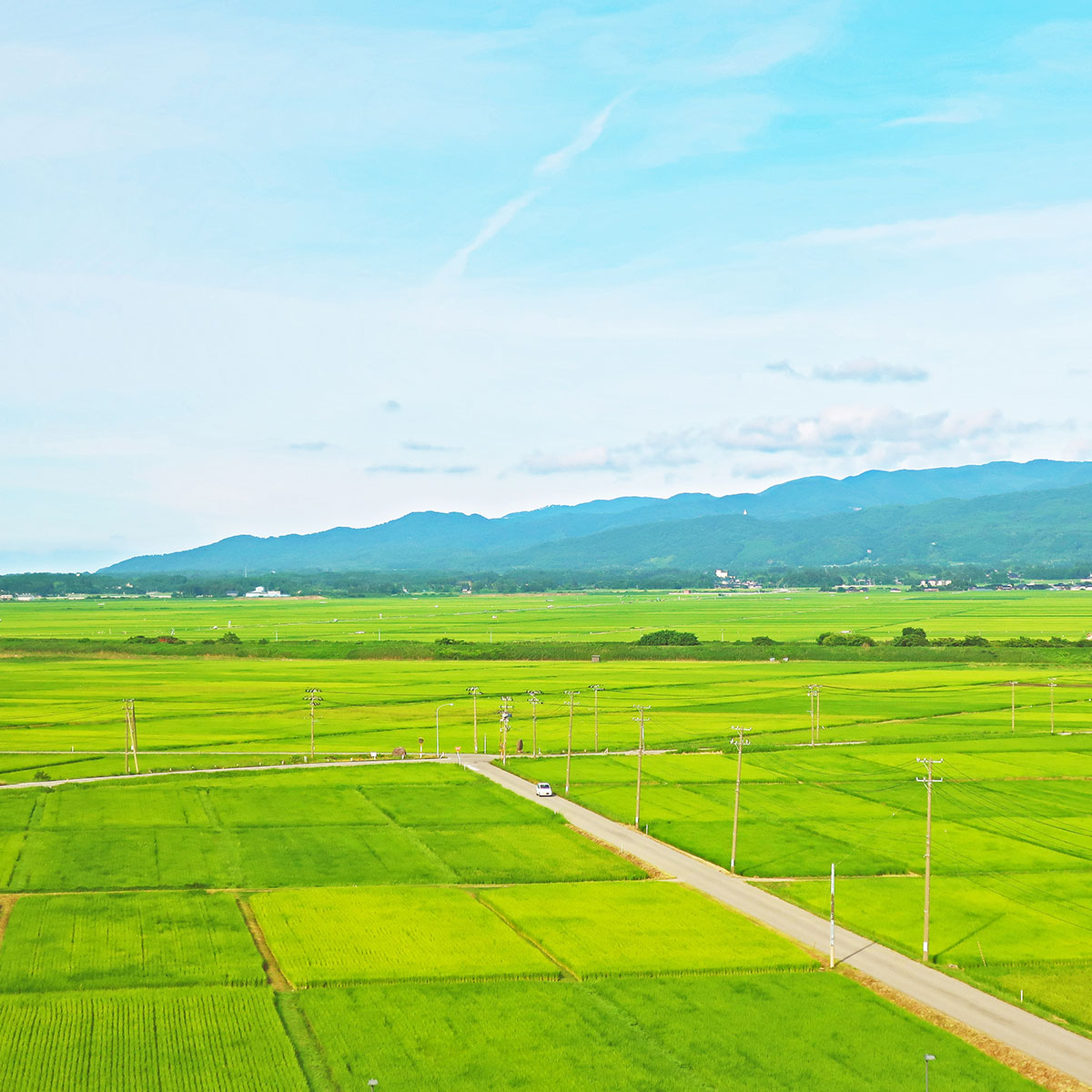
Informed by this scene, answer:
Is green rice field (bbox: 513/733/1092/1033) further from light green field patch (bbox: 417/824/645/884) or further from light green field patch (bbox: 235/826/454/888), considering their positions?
light green field patch (bbox: 235/826/454/888)

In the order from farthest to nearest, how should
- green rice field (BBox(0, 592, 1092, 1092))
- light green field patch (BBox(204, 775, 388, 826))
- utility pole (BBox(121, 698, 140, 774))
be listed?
1. utility pole (BBox(121, 698, 140, 774))
2. light green field patch (BBox(204, 775, 388, 826))
3. green rice field (BBox(0, 592, 1092, 1092))

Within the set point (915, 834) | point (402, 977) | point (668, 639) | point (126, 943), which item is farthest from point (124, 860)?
point (668, 639)

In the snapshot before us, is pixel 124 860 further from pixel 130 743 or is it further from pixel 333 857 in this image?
pixel 130 743

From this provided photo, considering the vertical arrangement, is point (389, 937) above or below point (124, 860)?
above

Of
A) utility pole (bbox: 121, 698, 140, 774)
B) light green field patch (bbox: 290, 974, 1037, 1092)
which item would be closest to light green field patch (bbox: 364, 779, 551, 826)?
utility pole (bbox: 121, 698, 140, 774)

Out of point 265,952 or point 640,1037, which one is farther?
point 265,952

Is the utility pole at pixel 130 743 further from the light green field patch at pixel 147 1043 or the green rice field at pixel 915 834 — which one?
the light green field patch at pixel 147 1043
